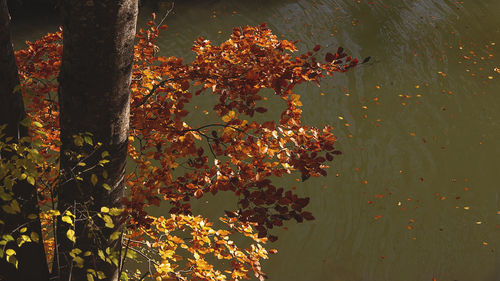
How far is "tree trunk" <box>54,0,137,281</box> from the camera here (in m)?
2.12

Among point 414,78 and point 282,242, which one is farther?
point 414,78

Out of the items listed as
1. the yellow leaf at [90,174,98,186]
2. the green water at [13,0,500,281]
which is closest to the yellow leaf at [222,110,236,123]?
the yellow leaf at [90,174,98,186]

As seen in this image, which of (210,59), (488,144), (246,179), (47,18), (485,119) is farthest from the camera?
(47,18)

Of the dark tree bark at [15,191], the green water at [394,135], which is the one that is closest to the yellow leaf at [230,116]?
the dark tree bark at [15,191]

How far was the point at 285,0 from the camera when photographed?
13.5 metres

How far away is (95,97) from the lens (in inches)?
90.2

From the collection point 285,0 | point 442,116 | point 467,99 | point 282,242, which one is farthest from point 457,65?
point 282,242

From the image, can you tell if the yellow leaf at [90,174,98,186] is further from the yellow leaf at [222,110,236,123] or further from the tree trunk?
the yellow leaf at [222,110,236,123]

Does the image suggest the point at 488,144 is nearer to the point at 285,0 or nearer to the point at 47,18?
the point at 285,0

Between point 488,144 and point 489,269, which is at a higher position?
point 488,144

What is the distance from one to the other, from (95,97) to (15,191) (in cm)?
79

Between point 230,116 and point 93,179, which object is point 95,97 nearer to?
point 93,179

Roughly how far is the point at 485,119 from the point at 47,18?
38.1ft

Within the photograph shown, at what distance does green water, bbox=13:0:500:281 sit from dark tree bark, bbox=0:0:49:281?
4.29 m
